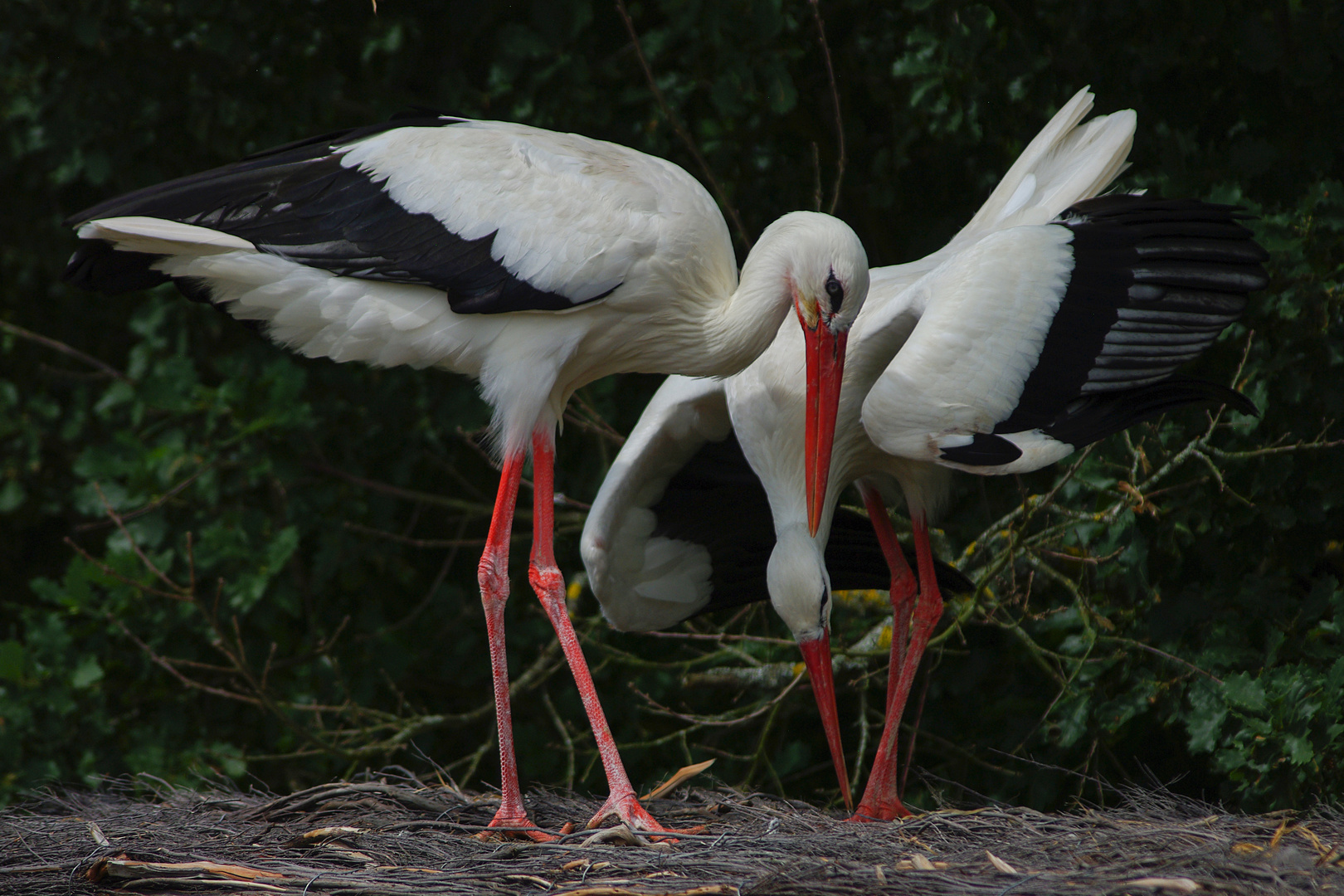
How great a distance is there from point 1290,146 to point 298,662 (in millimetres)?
3715

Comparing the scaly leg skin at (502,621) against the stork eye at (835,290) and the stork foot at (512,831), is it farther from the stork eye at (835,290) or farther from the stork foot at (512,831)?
the stork eye at (835,290)

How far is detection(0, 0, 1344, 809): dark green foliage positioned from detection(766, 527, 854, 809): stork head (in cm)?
51

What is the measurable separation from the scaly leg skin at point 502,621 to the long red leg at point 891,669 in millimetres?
872

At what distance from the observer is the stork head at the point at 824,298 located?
118 inches

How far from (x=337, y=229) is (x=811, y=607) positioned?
4.89 feet

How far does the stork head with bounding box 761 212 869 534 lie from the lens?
2990 millimetres

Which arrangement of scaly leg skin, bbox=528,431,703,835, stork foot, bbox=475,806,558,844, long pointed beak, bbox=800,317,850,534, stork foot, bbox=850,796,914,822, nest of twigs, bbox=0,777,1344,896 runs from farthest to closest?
stork foot, bbox=850,796,914,822, long pointed beak, bbox=800,317,850,534, scaly leg skin, bbox=528,431,703,835, stork foot, bbox=475,806,558,844, nest of twigs, bbox=0,777,1344,896

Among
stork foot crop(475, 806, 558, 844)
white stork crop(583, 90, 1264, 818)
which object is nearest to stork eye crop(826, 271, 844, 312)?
white stork crop(583, 90, 1264, 818)

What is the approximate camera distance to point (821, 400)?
3154 millimetres

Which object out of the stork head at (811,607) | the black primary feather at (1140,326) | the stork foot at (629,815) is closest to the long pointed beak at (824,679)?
the stork head at (811,607)

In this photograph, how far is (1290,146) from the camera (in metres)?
3.86

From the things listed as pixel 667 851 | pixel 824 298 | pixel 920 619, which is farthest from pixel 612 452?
pixel 667 851

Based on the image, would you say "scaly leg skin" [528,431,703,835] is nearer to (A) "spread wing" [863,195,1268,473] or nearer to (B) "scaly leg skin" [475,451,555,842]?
(B) "scaly leg skin" [475,451,555,842]

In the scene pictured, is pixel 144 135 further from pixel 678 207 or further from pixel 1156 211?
pixel 1156 211
